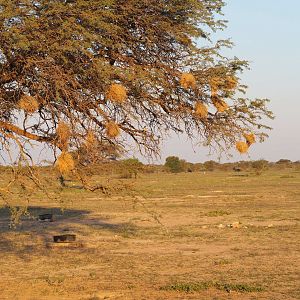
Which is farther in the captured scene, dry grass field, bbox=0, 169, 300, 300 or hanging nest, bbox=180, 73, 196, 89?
dry grass field, bbox=0, 169, 300, 300

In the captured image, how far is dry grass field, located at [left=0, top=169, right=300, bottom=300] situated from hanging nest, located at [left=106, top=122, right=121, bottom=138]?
3.83ft

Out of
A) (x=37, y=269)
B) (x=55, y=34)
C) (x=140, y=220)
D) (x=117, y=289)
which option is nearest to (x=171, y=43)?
(x=55, y=34)

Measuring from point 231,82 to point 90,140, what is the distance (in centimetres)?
214

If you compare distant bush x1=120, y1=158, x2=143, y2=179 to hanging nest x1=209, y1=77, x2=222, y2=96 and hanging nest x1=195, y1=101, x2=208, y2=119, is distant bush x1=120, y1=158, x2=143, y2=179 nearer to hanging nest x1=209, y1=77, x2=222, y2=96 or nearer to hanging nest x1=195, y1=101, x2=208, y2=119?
hanging nest x1=195, y1=101, x2=208, y2=119

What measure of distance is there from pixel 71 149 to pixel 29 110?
3.57ft

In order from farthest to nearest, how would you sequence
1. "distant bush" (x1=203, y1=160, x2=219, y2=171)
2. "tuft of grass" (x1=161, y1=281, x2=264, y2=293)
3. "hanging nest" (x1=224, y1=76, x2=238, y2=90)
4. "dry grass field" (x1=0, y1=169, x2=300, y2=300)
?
"distant bush" (x1=203, y1=160, x2=219, y2=171) < "dry grass field" (x1=0, y1=169, x2=300, y2=300) < "tuft of grass" (x1=161, y1=281, x2=264, y2=293) < "hanging nest" (x1=224, y1=76, x2=238, y2=90)

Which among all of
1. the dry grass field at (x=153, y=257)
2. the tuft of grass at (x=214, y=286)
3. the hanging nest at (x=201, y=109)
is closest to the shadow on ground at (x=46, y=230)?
the dry grass field at (x=153, y=257)

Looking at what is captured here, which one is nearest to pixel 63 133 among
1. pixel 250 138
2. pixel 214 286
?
pixel 250 138

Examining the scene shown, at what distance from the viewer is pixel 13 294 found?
1413 cm

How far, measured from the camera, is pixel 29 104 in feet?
30.1

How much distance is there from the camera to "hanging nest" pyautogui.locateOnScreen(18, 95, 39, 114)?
917 cm

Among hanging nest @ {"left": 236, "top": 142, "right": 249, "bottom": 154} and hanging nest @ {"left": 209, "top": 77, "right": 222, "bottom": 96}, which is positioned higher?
hanging nest @ {"left": 209, "top": 77, "right": 222, "bottom": 96}

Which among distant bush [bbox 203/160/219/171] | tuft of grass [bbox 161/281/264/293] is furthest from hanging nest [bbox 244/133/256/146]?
distant bush [bbox 203/160/219/171]

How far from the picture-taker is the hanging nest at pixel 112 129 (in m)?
9.66
